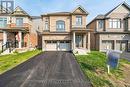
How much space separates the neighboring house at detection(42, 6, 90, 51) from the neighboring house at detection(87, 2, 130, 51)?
4.17 meters

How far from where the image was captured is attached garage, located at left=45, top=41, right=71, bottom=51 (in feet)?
136

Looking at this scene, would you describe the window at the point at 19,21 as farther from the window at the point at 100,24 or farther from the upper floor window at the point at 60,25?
the window at the point at 100,24

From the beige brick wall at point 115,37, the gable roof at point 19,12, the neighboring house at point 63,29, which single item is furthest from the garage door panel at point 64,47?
the gable roof at point 19,12

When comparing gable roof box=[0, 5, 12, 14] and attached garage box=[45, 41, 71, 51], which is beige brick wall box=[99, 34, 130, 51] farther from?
gable roof box=[0, 5, 12, 14]

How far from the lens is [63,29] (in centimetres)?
4166

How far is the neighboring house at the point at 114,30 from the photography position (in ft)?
141

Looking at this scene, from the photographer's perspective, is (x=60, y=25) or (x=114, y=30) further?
(x=114, y=30)

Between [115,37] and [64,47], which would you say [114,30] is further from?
[64,47]

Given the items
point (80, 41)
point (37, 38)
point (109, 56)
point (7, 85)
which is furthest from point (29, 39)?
point (7, 85)

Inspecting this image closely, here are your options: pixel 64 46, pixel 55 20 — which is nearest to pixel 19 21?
pixel 55 20

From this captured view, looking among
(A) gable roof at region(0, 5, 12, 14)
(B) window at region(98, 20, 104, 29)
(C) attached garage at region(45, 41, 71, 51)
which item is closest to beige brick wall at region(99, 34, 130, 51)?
(B) window at region(98, 20, 104, 29)

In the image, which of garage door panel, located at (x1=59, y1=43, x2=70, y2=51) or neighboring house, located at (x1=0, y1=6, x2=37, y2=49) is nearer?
garage door panel, located at (x1=59, y1=43, x2=70, y2=51)

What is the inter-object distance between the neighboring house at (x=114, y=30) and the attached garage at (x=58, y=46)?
731 cm

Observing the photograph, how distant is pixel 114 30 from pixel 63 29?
11.8 metres
